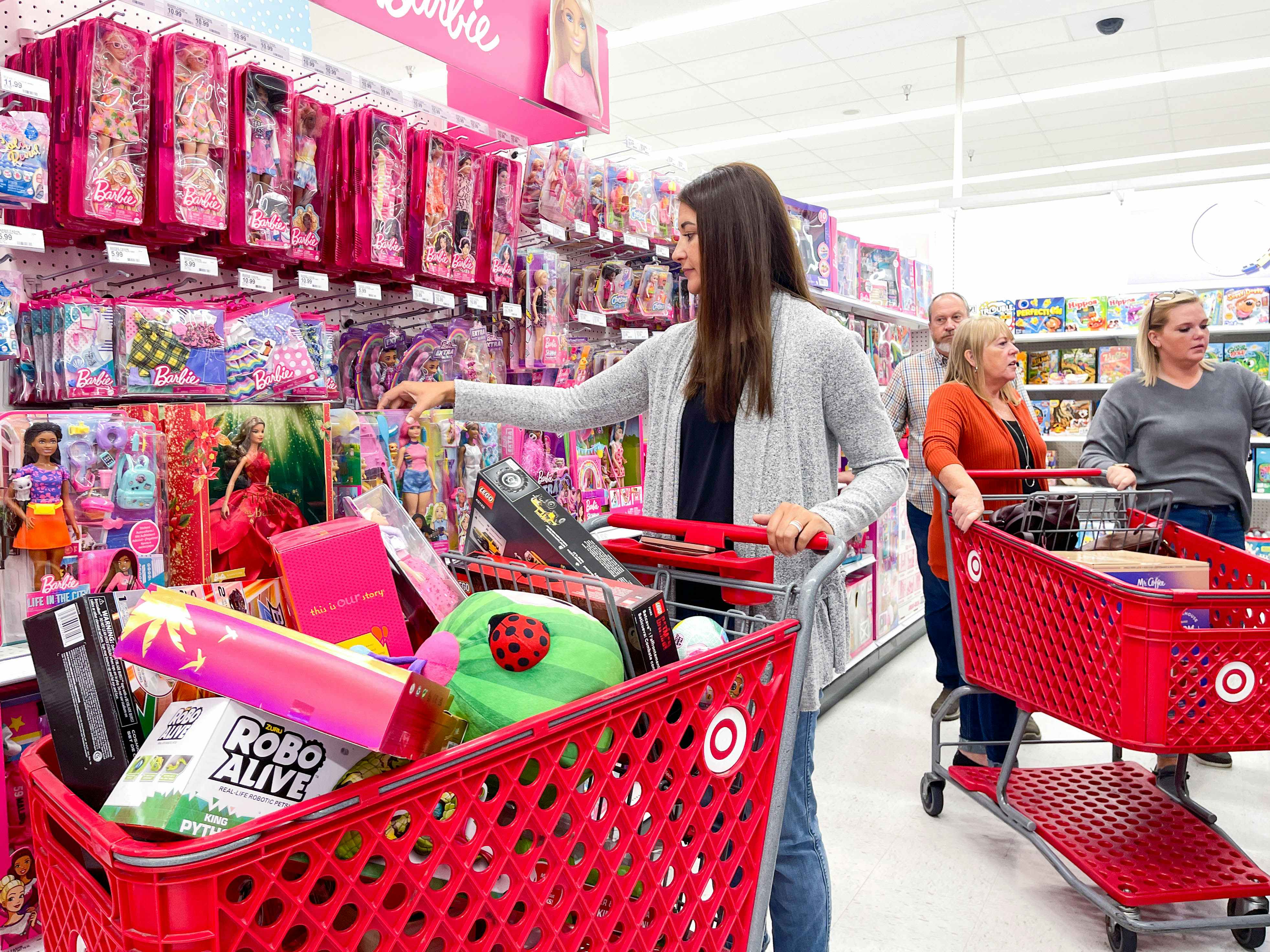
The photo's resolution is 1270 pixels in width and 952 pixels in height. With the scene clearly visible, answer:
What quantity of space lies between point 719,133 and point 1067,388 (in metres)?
5.51

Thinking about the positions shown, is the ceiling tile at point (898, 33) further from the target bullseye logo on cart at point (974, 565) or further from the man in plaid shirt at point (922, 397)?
the target bullseye logo on cart at point (974, 565)

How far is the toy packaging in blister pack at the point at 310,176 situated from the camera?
1.79m

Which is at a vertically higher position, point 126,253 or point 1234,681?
point 126,253

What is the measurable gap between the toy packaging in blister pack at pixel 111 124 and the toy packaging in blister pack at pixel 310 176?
11.7 inches

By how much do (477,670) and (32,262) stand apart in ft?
4.19

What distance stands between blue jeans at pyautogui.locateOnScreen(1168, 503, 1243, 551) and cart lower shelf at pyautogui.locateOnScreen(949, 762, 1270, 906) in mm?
848

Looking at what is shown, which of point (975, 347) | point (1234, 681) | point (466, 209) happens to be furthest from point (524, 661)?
point (975, 347)

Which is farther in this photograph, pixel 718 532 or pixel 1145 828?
pixel 1145 828

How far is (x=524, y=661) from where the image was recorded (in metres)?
0.93

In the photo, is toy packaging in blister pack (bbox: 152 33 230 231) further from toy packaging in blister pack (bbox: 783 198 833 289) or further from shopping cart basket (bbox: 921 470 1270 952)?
toy packaging in blister pack (bbox: 783 198 833 289)

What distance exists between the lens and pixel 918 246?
577 centimetres

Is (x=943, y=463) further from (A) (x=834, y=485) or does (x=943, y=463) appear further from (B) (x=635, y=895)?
(B) (x=635, y=895)

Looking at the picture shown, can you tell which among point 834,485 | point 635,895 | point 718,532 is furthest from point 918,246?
point 635,895

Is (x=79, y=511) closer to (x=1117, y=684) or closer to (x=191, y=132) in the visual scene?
(x=191, y=132)
